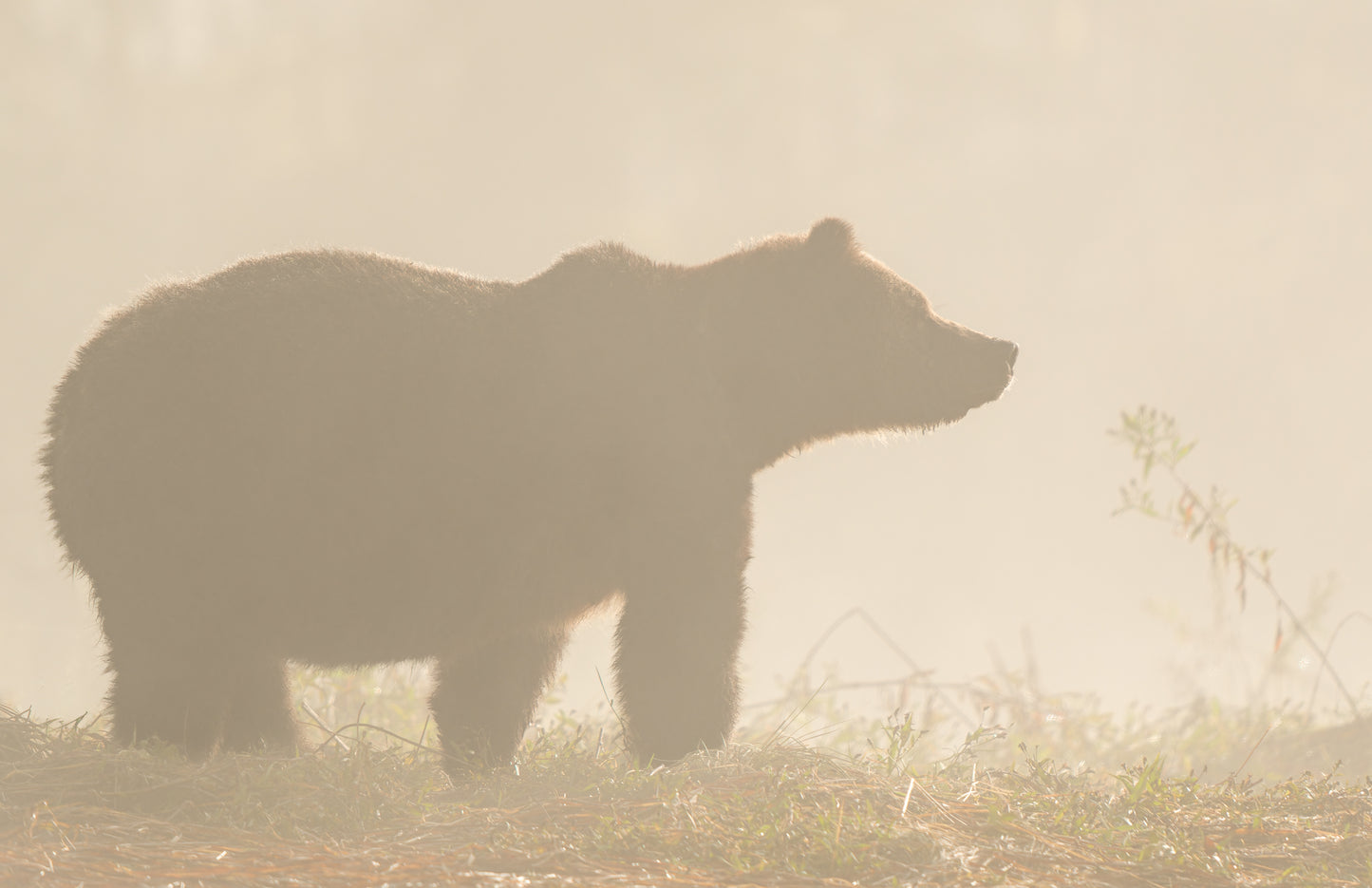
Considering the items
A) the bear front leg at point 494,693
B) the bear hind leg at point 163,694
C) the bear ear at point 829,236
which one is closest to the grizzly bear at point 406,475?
the bear hind leg at point 163,694

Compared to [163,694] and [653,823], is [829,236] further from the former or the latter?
[163,694]

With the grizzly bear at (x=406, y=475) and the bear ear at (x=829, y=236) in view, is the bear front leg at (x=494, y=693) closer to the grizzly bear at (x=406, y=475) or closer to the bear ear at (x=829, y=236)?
the grizzly bear at (x=406, y=475)

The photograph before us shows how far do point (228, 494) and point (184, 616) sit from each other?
51 centimetres

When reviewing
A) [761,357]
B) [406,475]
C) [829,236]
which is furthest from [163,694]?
[829,236]

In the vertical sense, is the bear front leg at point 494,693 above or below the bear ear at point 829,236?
below

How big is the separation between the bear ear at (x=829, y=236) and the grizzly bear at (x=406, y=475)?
0.44m

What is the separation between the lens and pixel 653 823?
154 inches

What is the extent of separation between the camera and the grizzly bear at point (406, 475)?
4.78 meters

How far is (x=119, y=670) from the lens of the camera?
4793 millimetres

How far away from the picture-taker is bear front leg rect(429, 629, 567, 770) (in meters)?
6.12

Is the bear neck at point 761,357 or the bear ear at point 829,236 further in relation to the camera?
the bear ear at point 829,236

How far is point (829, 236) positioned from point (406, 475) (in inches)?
101

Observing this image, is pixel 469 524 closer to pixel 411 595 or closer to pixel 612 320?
pixel 411 595

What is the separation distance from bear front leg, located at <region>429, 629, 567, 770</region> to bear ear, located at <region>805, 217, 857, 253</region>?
2.38m
